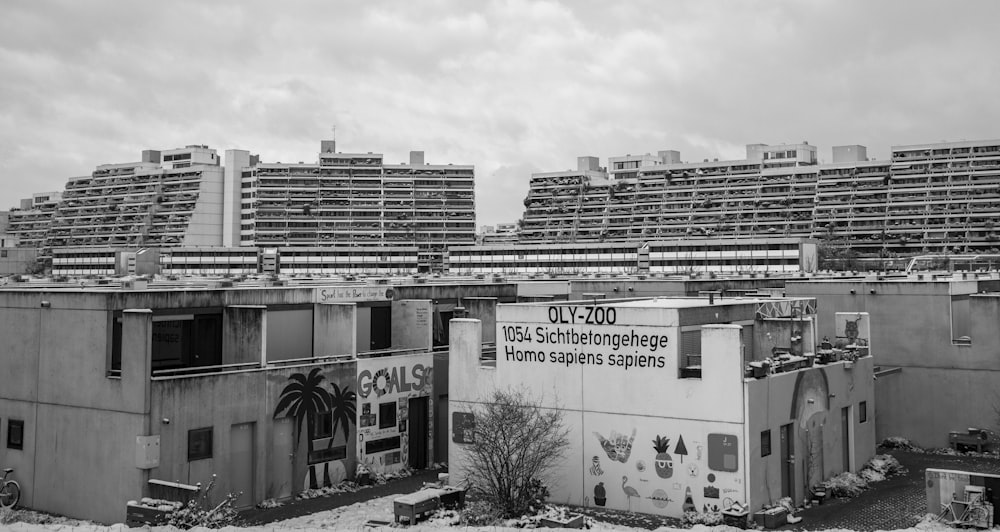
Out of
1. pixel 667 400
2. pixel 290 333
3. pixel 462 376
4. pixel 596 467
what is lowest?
pixel 596 467

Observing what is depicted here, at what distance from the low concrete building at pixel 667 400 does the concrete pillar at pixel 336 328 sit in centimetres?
433

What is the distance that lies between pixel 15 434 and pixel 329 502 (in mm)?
10707

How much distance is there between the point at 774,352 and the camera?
3303 cm

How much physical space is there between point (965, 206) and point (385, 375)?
459ft

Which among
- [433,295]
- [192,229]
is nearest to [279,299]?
[433,295]

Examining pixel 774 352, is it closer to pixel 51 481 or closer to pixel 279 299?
pixel 279 299

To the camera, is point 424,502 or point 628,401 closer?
point 424,502

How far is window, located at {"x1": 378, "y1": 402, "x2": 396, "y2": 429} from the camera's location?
34.8 meters

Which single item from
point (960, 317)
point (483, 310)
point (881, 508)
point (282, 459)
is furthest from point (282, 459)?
point (960, 317)

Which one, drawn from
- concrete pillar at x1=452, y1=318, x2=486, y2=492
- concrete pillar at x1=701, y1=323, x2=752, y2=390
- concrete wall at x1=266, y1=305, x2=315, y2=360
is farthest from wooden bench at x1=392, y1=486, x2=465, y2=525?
concrete wall at x1=266, y1=305, x2=315, y2=360

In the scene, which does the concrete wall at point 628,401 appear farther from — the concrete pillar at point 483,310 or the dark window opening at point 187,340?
the concrete pillar at point 483,310

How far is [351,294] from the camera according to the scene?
124 ft

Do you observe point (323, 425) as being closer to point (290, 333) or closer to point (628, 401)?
point (290, 333)

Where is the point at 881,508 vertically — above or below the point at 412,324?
below
